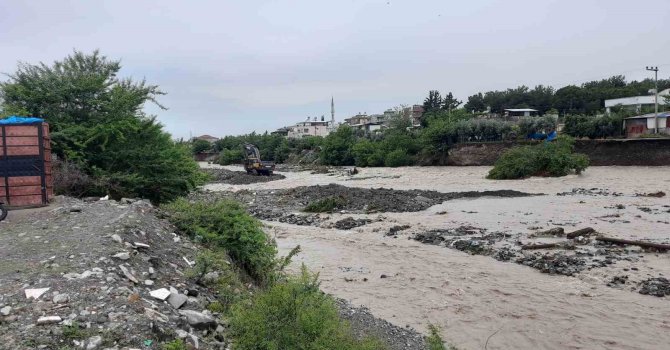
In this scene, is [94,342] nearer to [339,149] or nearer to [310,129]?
[339,149]

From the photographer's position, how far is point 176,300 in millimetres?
5258

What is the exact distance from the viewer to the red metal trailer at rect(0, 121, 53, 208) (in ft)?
29.5

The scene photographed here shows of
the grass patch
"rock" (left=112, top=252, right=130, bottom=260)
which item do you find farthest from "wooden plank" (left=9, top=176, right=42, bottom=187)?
the grass patch

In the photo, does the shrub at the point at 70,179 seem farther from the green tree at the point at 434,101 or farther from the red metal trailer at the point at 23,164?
the green tree at the point at 434,101

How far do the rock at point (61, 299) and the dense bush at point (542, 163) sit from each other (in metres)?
32.0

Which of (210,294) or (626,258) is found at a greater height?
(210,294)

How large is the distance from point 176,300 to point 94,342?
48.5 inches

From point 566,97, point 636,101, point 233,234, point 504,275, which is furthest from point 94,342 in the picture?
point 566,97

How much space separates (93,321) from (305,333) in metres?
1.99

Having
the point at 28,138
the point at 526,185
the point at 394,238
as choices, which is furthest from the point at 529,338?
the point at 526,185

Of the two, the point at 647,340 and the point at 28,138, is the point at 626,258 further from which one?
the point at 28,138

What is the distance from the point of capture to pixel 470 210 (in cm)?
2023

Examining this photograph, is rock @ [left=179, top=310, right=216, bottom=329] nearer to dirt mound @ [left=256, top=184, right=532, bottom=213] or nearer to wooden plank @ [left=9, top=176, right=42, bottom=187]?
wooden plank @ [left=9, top=176, right=42, bottom=187]

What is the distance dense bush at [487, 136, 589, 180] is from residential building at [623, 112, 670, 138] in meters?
17.2
